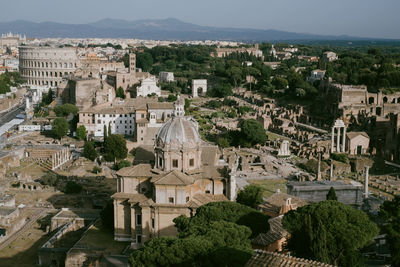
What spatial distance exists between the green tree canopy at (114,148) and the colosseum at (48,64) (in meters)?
53.8

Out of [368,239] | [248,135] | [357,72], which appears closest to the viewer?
[368,239]

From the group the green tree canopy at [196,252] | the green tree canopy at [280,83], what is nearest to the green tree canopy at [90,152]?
the green tree canopy at [196,252]

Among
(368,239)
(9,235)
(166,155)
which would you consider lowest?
(9,235)

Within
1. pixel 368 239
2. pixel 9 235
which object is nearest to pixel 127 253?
pixel 9 235

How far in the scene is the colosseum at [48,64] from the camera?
9894 cm

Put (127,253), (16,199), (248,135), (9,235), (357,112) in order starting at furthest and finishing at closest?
(357,112) < (248,135) < (16,199) < (9,235) < (127,253)

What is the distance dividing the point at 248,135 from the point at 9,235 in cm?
2790

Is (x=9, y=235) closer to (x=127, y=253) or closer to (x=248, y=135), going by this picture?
(x=127, y=253)

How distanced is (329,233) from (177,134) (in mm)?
10562

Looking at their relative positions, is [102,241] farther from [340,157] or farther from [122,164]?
[340,157]

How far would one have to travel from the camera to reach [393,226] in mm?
23047

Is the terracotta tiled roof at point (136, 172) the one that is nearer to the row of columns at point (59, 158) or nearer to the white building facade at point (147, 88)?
the row of columns at point (59, 158)

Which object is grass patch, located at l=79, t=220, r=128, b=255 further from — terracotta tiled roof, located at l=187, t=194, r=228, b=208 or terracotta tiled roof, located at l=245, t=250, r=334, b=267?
terracotta tiled roof, located at l=245, t=250, r=334, b=267

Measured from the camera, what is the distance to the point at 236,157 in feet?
155
